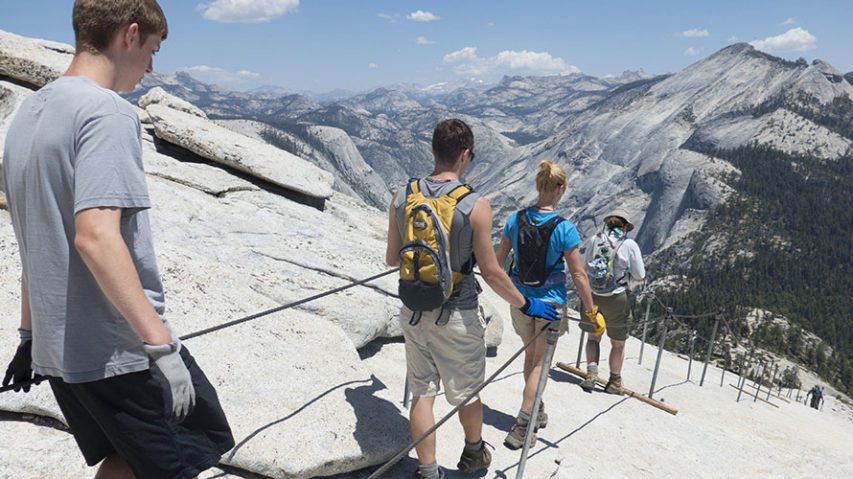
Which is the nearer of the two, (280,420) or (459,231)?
(459,231)

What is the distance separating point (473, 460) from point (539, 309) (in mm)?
1679

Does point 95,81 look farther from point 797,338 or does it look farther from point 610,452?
point 797,338

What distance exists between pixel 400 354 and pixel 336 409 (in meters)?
3.46

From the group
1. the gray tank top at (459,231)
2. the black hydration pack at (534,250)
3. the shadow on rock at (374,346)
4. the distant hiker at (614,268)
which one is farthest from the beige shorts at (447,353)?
the distant hiker at (614,268)

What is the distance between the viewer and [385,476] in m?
5.16

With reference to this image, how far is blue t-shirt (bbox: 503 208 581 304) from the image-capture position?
601 cm

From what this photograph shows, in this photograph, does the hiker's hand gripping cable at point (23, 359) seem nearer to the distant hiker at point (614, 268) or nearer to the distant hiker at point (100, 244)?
the distant hiker at point (100, 244)

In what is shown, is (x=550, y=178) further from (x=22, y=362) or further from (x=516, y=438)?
(x=22, y=362)

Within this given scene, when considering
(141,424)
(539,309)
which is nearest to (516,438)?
(539,309)

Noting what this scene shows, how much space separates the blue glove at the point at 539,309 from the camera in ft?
16.8

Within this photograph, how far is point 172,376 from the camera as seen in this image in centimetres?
257

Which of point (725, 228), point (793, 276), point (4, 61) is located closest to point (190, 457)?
point (4, 61)

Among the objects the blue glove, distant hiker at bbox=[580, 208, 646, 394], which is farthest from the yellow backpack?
distant hiker at bbox=[580, 208, 646, 394]

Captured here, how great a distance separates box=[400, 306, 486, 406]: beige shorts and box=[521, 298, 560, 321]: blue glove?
0.58m
